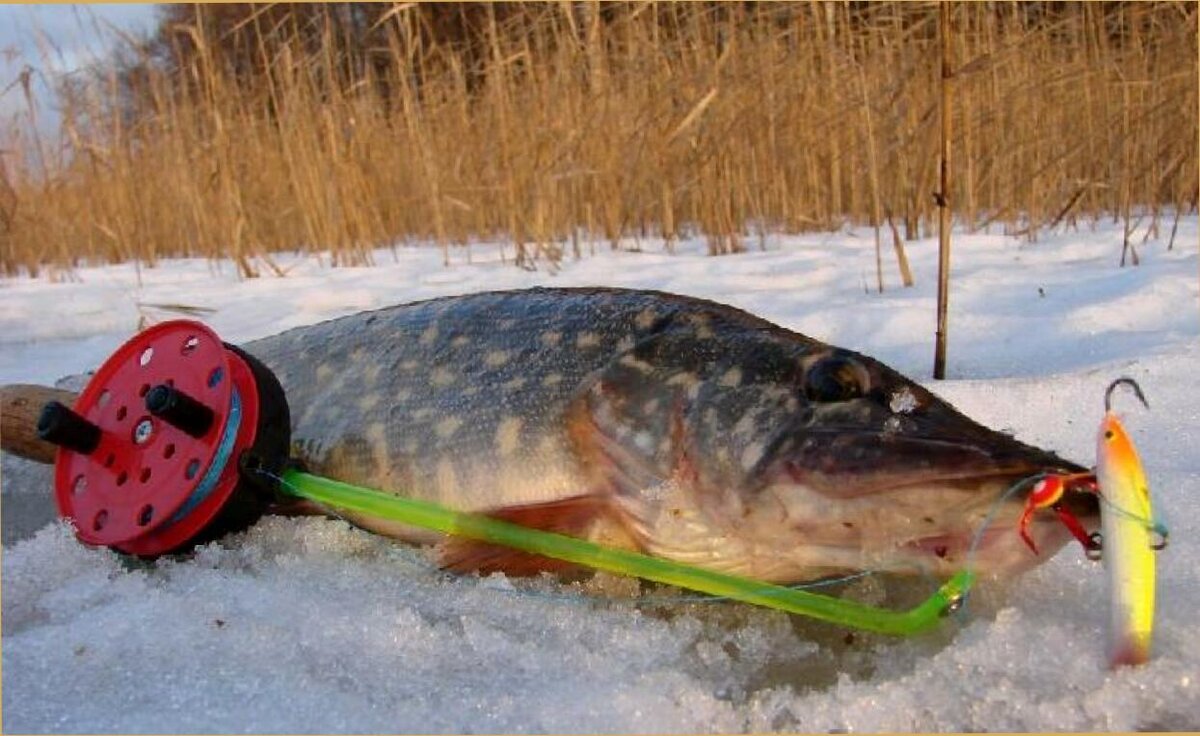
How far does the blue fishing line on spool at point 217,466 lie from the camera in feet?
5.35

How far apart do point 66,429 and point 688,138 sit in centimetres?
478

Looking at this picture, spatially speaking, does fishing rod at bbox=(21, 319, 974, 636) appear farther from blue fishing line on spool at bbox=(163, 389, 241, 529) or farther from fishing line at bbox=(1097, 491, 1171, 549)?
fishing line at bbox=(1097, 491, 1171, 549)

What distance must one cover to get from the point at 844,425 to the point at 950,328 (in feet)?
7.09

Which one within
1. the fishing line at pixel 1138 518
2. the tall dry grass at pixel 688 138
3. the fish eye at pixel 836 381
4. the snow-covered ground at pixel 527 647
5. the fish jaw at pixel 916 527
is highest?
the tall dry grass at pixel 688 138

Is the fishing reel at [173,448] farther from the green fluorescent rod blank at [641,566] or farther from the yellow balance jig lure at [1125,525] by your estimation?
the yellow balance jig lure at [1125,525]

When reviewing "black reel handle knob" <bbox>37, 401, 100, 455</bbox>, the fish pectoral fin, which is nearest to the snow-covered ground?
the fish pectoral fin

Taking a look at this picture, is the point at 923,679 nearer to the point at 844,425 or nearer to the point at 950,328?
the point at 844,425

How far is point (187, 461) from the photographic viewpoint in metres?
1.65

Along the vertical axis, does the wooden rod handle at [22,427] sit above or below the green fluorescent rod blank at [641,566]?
above

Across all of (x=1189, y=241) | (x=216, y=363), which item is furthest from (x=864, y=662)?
(x=1189, y=241)

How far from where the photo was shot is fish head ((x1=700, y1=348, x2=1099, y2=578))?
1230 mm

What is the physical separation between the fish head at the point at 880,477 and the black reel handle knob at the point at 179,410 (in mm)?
769

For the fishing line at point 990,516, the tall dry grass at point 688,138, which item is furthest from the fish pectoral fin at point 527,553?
the tall dry grass at point 688,138

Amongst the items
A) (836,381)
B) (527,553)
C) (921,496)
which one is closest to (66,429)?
(527,553)
